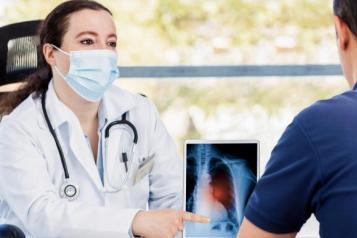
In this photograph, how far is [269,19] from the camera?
4.38m

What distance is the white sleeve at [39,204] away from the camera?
1.61 m

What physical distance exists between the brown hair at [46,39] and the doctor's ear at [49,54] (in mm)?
15

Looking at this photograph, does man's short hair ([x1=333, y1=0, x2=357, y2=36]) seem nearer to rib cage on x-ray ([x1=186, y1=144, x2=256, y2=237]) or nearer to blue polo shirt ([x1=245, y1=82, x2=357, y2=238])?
blue polo shirt ([x1=245, y1=82, x2=357, y2=238])

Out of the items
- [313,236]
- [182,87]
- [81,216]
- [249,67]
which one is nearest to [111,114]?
[81,216]

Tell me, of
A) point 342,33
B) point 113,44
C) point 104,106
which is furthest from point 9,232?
point 342,33

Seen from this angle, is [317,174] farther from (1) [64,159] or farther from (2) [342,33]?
(1) [64,159]

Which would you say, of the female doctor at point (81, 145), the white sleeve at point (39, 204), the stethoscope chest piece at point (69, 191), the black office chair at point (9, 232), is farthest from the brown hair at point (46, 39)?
the black office chair at point (9, 232)

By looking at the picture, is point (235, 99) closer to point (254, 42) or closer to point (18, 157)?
point (254, 42)

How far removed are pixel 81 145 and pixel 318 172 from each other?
3.01 ft

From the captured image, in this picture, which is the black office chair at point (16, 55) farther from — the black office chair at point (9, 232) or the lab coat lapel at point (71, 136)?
the black office chair at point (9, 232)

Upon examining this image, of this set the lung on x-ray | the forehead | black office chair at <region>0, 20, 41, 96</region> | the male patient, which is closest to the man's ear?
the male patient

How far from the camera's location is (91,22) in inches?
73.7

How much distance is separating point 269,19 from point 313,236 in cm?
290

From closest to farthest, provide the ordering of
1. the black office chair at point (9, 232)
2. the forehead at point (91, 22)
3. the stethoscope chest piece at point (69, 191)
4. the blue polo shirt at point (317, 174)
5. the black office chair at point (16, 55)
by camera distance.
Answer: the blue polo shirt at point (317, 174) < the black office chair at point (9, 232) < the stethoscope chest piece at point (69, 191) < the forehead at point (91, 22) < the black office chair at point (16, 55)
